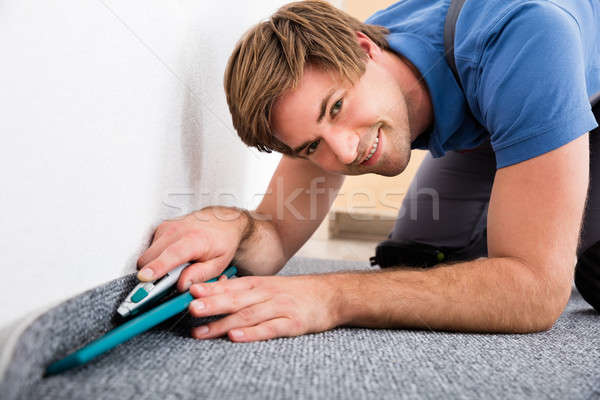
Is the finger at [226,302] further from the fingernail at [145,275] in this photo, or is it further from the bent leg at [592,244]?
the bent leg at [592,244]

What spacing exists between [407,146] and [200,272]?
0.46 metres

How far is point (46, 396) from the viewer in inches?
13.2

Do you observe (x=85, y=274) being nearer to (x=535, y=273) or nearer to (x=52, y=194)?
(x=52, y=194)

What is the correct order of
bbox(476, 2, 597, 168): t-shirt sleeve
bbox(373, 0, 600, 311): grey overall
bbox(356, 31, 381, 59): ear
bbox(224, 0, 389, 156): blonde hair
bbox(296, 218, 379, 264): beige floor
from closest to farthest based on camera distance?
bbox(476, 2, 597, 168): t-shirt sleeve
bbox(224, 0, 389, 156): blonde hair
bbox(356, 31, 381, 59): ear
bbox(373, 0, 600, 311): grey overall
bbox(296, 218, 379, 264): beige floor

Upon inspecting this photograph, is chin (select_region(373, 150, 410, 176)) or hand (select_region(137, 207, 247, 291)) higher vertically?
chin (select_region(373, 150, 410, 176))

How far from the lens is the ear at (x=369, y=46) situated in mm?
847

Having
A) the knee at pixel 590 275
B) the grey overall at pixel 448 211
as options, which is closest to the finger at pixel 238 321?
the knee at pixel 590 275

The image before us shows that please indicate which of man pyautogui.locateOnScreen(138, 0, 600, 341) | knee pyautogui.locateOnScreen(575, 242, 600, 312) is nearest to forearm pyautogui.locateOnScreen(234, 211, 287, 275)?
man pyautogui.locateOnScreen(138, 0, 600, 341)

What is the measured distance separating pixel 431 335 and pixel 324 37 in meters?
0.52

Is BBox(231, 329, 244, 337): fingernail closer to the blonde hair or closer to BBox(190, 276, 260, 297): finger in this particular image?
BBox(190, 276, 260, 297): finger

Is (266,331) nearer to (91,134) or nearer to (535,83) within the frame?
(91,134)

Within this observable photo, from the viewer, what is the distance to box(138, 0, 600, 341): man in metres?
0.58

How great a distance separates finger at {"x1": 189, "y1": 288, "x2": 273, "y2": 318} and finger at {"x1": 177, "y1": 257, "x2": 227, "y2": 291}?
66 mm

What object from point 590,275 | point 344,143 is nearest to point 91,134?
point 344,143
